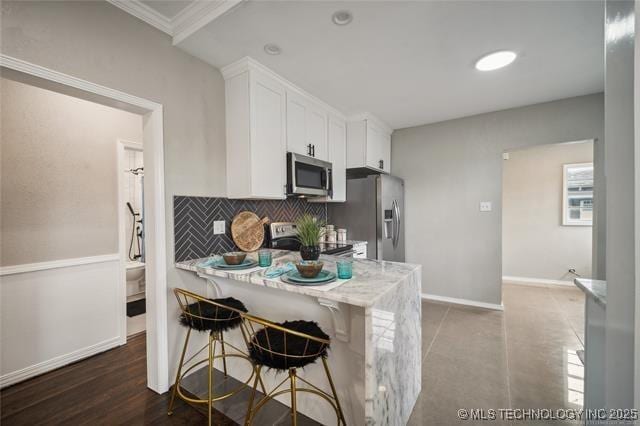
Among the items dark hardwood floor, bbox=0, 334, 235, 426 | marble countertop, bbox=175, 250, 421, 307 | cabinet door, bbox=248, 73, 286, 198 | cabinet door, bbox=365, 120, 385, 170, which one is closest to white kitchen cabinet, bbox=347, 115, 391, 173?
cabinet door, bbox=365, 120, 385, 170

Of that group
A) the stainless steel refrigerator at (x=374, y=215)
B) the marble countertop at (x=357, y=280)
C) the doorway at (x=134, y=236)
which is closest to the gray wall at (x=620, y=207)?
the marble countertop at (x=357, y=280)

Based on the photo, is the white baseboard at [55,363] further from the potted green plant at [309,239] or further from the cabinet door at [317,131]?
the cabinet door at [317,131]

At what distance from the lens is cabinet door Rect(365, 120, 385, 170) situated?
344 centimetres

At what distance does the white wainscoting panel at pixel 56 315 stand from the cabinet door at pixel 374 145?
3047 millimetres

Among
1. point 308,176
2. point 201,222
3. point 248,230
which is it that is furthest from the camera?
point 308,176

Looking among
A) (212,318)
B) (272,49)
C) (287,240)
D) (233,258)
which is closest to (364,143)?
(287,240)

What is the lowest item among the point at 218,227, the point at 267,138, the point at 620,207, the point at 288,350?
the point at 288,350

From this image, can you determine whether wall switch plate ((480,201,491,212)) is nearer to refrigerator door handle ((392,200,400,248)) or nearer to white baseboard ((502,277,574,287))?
refrigerator door handle ((392,200,400,248))

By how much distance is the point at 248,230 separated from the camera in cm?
244

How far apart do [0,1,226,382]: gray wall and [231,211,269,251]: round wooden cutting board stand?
29 cm

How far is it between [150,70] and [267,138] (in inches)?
36.3

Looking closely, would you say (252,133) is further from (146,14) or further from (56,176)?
(56,176)

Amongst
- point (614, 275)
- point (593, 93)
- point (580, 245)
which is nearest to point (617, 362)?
point (614, 275)

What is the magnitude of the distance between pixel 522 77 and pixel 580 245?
3.34 m
